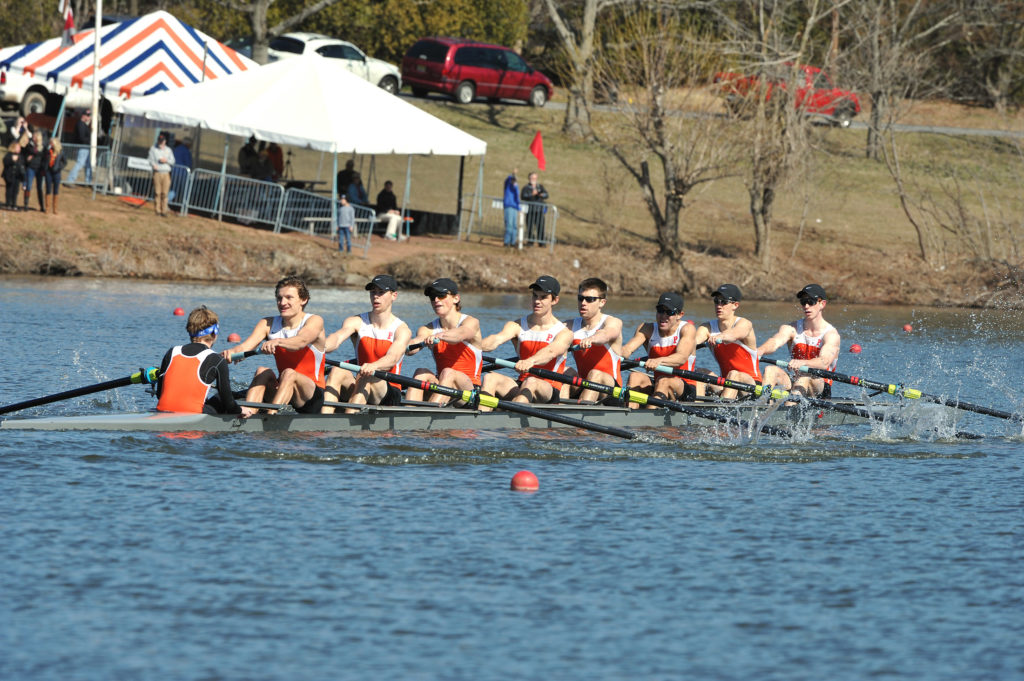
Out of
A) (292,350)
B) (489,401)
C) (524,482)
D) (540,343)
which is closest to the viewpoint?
(524,482)

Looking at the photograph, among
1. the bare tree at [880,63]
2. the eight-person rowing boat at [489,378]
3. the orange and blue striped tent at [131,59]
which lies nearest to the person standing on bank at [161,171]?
the orange and blue striped tent at [131,59]

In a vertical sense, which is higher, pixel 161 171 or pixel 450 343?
pixel 161 171

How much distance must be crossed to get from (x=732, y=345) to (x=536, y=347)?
221cm

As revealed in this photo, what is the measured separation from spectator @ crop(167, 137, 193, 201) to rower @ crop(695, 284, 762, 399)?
16.6 m

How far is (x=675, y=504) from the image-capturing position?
1086 centimetres

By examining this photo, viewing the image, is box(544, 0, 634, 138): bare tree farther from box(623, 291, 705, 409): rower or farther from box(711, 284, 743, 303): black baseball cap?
box(711, 284, 743, 303): black baseball cap

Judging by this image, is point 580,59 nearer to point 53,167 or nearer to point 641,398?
point 53,167

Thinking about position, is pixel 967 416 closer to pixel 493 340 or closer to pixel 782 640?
pixel 493 340

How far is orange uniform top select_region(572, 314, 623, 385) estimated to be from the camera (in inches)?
532

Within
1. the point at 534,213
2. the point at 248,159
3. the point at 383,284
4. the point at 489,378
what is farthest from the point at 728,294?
the point at 248,159

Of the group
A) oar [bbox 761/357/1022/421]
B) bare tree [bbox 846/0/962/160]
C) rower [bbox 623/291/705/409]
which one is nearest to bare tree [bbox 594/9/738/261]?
bare tree [bbox 846/0/962/160]

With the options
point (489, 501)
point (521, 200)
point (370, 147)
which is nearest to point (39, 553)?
point (489, 501)

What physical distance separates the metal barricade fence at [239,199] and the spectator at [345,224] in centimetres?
162

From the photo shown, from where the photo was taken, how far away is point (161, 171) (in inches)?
1075
